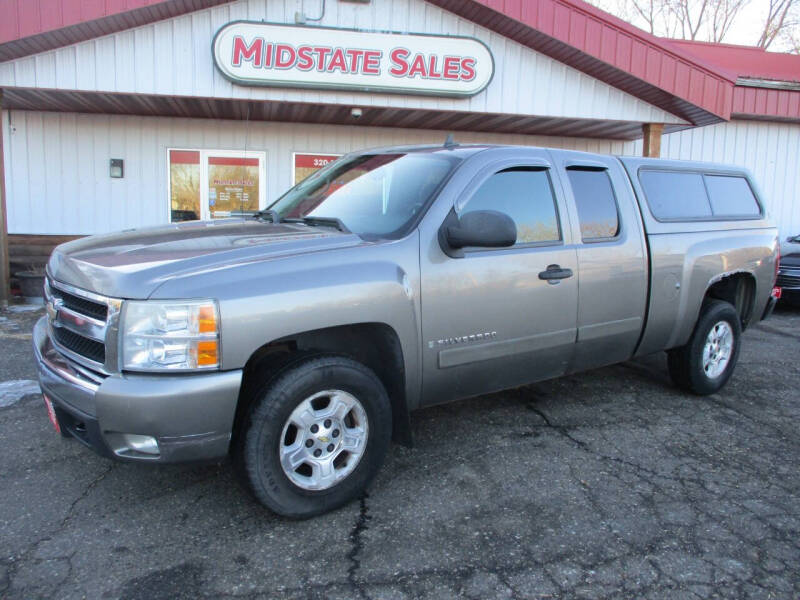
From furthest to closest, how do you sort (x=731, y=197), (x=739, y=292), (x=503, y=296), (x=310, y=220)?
(x=739, y=292)
(x=731, y=197)
(x=310, y=220)
(x=503, y=296)

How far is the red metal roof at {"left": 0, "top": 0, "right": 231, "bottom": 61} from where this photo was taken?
6.96 m

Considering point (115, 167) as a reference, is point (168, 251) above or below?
below

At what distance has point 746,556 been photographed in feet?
9.20

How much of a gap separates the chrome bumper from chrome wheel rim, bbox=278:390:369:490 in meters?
0.33

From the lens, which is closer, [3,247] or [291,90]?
[3,247]

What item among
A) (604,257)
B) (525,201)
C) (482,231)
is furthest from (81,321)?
(604,257)

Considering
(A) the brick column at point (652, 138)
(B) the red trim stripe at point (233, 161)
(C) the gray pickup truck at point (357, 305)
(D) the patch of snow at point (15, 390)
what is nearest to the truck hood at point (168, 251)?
(C) the gray pickup truck at point (357, 305)

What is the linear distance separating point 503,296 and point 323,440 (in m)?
1.33

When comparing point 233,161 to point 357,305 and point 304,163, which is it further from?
point 357,305

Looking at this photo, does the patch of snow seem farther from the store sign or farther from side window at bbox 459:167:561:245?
the store sign

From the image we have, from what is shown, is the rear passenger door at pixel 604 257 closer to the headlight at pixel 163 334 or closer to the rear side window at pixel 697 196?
the rear side window at pixel 697 196

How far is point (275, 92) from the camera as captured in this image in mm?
8312

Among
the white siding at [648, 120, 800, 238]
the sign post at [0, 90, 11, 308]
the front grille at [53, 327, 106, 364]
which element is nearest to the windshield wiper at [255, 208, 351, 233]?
the front grille at [53, 327, 106, 364]

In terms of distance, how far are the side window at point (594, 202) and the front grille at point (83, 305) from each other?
2881 millimetres
